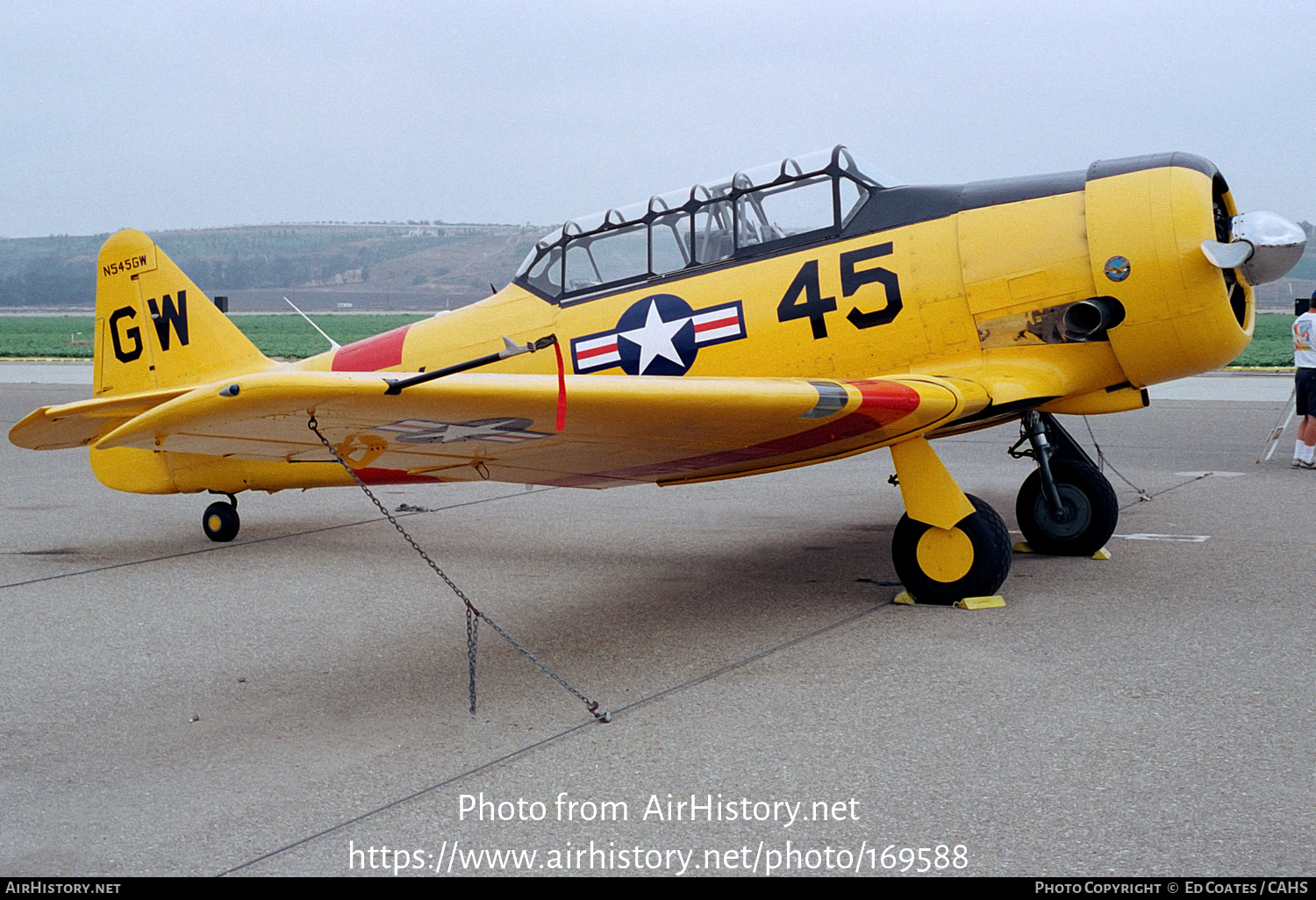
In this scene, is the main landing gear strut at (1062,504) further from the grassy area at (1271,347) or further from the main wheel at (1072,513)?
the grassy area at (1271,347)

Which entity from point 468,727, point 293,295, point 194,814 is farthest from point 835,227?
point 293,295

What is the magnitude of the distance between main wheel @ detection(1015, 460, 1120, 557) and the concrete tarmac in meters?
0.18

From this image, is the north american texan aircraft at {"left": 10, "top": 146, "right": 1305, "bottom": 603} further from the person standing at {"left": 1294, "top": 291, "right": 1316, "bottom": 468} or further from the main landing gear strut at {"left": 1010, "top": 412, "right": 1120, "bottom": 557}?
the person standing at {"left": 1294, "top": 291, "right": 1316, "bottom": 468}

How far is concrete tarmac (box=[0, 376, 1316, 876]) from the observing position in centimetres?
294

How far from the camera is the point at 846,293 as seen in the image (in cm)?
564

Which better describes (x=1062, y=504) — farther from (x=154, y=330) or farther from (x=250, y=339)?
(x=250, y=339)

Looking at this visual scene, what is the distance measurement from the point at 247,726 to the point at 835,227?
363 centimetres

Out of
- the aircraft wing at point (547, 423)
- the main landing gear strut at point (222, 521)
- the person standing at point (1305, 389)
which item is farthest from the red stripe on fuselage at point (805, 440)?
the person standing at point (1305, 389)

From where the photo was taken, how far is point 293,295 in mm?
135500

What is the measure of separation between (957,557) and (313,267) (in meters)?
172

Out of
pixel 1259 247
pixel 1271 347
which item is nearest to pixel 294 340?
pixel 1271 347

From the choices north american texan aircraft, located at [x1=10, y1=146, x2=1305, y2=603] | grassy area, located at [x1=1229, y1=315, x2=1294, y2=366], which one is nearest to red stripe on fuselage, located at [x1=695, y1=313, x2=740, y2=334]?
north american texan aircraft, located at [x1=10, y1=146, x2=1305, y2=603]

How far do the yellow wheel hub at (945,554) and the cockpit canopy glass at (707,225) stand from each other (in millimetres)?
1629
